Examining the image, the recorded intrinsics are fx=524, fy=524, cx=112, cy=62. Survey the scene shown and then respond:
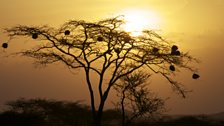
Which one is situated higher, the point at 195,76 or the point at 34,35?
the point at 34,35

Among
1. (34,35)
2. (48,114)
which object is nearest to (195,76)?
(34,35)

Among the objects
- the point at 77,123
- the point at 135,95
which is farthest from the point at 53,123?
the point at 135,95

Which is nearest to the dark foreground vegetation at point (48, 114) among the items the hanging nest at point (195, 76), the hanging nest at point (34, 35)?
the hanging nest at point (34, 35)

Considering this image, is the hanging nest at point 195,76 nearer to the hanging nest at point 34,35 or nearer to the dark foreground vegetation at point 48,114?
the hanging nest at point 34,35

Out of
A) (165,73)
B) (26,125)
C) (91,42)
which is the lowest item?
(26,125)

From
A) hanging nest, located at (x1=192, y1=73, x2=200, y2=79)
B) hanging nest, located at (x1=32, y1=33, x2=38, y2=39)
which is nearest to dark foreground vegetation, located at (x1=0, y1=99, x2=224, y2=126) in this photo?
hanging nest, located at (x1=32, y1=33, x2=38, y2=39)

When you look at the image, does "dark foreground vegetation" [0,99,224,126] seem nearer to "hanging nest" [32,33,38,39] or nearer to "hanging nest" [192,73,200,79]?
"hanging nest" [32,33,38,39]

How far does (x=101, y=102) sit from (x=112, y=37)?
409cm

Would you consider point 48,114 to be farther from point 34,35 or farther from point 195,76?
point 195,76

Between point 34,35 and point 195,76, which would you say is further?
point 34,35

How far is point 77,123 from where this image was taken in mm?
44031

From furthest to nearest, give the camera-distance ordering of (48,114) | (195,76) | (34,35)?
1. (48,114)
2. (34,35)
3. (195,76)

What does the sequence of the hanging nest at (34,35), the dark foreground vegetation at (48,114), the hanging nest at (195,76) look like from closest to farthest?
the hanging nest at (195,76) → the hanging nest at (34,35) → the dark foreground vegetation at (48,114)

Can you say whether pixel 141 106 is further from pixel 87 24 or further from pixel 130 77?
Answer: pixel 87 24
